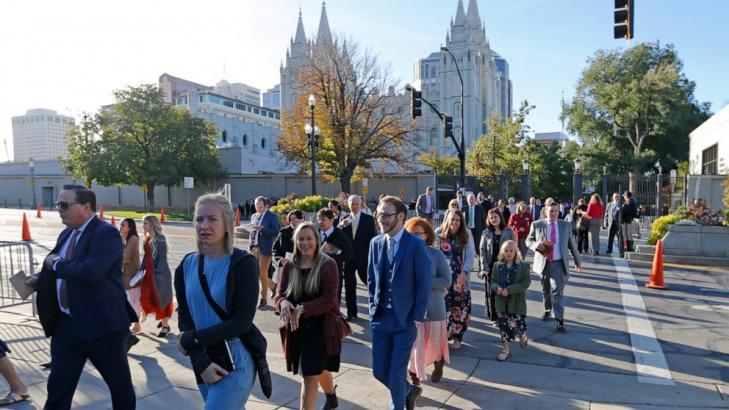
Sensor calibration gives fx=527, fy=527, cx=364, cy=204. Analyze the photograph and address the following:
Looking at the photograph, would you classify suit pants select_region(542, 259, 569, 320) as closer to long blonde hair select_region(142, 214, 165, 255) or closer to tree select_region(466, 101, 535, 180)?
long blonde hair select_region(142, 214, 165, 255)

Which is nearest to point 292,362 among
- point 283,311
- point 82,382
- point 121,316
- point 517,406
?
point 283,311

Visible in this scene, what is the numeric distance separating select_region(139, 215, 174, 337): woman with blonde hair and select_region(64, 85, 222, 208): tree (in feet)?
119

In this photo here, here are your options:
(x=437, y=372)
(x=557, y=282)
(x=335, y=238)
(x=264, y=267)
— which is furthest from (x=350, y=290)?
(x=557, y=282)

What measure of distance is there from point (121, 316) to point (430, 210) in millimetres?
14807

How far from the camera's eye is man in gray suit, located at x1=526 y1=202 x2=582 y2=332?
24.3ft

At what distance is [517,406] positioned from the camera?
482cm

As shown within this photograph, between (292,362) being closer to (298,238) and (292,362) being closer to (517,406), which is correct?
(298,238)

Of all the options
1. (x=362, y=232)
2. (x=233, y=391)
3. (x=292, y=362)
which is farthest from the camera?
(x=362, y=232)

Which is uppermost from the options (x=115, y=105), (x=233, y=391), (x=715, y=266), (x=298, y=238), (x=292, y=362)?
(x=115, y=105)

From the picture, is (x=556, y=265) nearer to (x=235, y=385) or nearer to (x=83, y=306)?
(x=235, y=385)

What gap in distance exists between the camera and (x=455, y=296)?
21.6 ft

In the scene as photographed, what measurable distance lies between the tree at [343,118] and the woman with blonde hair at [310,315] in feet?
93.8

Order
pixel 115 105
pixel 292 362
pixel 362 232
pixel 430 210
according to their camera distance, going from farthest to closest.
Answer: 1. pixel 115 105
2. pixel 430 210
3. pixel 362 232
4. pixel 292 362

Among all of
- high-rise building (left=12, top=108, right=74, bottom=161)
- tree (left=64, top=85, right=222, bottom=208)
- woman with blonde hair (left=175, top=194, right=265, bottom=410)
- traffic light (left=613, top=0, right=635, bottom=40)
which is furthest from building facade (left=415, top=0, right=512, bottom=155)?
high-rise building (left=12, top=108, right=74, bottom=161)
